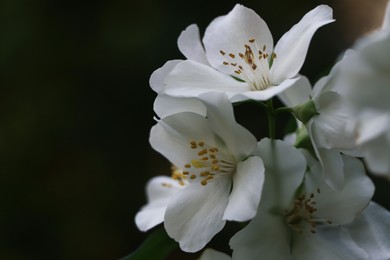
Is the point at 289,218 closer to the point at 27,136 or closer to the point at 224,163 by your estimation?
the point at 224,163

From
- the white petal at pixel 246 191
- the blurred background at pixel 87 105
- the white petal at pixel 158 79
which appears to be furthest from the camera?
the blurred background at pixel 87 105

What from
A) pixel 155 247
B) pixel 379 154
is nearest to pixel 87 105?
pixel 155 247

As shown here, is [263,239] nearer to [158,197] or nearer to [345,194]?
[345,194]

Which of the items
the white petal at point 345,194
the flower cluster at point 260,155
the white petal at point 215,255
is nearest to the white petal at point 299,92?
the flower cluster at point 260,155

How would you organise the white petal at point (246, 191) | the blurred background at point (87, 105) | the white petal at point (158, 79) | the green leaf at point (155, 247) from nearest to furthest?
1. the white petal at point (246, 191)
2. the white petal at point (158, 79)
3. the green leaf at point (155, 247)
4. the blurred background at point (87, 105)

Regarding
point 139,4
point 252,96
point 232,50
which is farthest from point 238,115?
point 252,96

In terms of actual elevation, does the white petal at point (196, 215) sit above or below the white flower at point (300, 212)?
above

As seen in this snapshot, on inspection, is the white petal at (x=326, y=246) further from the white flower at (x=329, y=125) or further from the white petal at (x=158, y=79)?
the white petal at (x=158, y=79)
